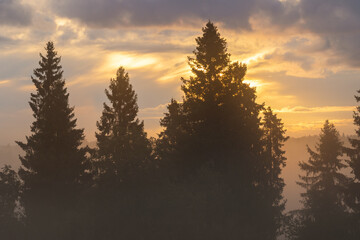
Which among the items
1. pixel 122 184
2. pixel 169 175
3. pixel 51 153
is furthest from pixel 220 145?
pixel 51 153

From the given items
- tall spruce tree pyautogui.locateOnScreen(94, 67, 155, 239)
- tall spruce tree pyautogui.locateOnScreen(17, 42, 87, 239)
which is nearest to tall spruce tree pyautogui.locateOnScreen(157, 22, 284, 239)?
tall spruce tree pyautogui.locateOnScreen(94, 67, 155, 239)

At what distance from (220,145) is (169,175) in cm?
493

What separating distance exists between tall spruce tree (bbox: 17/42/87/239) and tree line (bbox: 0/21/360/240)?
3.9 inches

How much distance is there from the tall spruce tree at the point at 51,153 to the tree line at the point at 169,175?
100 mm

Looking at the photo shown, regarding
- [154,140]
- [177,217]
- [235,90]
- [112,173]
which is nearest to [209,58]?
[235,90]

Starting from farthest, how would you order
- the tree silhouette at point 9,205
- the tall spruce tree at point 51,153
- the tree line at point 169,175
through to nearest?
the tall spruce tree at point 51,153
the tree silhouette at point 9,205
the tree line at point 169,175

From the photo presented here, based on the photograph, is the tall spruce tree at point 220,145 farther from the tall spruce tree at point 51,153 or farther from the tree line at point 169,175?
the tall spruce tree at point 51,153

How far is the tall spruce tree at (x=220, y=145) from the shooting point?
89.9 ft

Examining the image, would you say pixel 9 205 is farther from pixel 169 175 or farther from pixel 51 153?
pixel 169 175

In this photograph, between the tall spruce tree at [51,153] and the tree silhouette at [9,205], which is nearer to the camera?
the tree silhouette at [9,205]

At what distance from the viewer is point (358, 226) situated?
26.0 meters

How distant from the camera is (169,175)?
105 ft

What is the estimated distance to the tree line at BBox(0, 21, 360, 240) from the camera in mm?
25750

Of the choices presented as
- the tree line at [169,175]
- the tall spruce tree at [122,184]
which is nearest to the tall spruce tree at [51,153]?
the tree line at [169,175]
